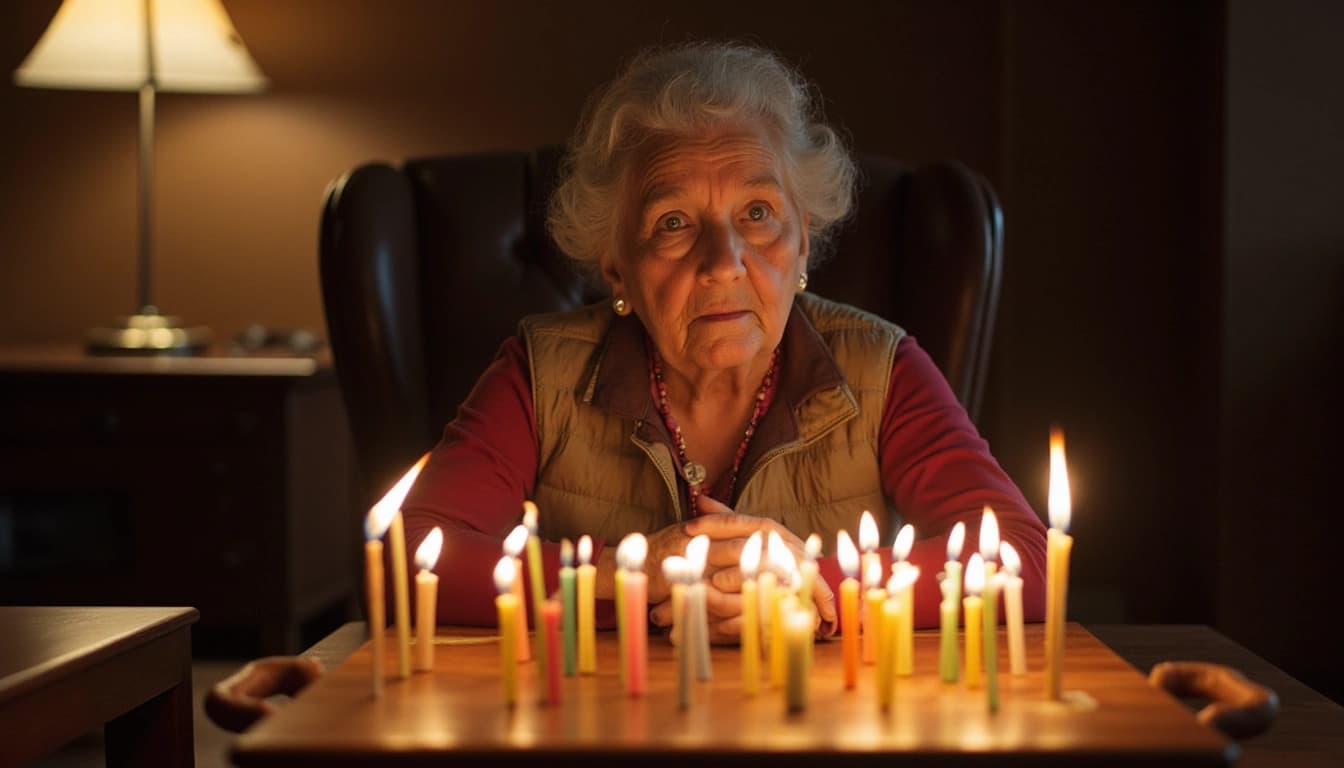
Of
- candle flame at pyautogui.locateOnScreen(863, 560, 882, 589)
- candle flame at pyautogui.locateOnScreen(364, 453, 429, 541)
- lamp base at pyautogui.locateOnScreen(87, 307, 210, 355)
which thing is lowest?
candle flame at pyautogui.locateOnScreen(863, 560, 882, 589)

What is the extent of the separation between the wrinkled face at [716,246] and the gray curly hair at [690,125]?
3 centimetres

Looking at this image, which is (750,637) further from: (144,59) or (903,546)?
(144,59)

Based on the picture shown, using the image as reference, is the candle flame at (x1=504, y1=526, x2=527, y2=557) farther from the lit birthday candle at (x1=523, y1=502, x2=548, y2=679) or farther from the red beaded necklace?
the red beaded necklace

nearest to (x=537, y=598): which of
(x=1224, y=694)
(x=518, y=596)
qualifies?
(x=518, y=596)

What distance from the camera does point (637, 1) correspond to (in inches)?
166

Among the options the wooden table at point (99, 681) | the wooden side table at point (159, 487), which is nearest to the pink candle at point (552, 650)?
the wooden table at point (99, 681)

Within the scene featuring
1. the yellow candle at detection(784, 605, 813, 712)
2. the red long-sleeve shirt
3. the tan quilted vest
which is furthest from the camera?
the tan quilted vest

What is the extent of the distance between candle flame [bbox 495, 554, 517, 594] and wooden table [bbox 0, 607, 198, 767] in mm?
454

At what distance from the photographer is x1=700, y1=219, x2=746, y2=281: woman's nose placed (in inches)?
73.0

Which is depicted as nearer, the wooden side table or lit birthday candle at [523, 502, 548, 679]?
lit birthday candle at [523, 502, 548, 679]

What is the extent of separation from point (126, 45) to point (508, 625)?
3.13 metres

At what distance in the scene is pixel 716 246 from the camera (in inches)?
73.7

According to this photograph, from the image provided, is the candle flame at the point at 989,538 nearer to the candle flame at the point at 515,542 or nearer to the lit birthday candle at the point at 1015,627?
the lit birthday candle at the point at 1015,627

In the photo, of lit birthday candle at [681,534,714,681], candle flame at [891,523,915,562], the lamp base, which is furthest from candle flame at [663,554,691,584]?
the lamp base
